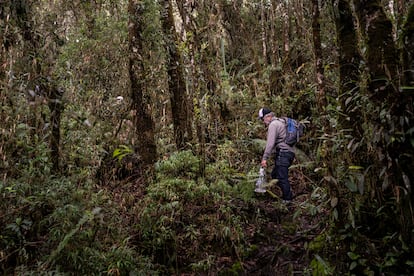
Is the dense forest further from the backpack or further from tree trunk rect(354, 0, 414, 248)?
the backpack

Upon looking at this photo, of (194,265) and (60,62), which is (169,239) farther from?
(60,62)

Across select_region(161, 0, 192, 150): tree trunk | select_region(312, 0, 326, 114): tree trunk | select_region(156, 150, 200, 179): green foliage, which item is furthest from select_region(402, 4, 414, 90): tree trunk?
select_region(161, 0, 192, 150): tree trunk

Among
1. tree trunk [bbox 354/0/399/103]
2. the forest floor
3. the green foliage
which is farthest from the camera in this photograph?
the green foliage

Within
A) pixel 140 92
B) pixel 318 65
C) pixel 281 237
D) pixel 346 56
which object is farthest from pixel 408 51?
pixel 140 92

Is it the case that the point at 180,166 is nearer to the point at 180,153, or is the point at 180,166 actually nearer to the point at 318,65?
the point at 180,153

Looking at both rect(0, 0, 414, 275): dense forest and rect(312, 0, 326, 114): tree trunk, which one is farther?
rect(312, 0, 326, 114): tree trunk

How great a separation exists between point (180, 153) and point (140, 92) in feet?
4.39

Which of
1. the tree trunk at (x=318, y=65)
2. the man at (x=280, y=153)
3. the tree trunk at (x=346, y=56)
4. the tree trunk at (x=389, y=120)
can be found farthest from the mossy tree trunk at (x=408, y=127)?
the man at (x=280, y=153)

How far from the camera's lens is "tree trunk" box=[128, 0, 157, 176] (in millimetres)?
7199

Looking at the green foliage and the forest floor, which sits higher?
the green foliage

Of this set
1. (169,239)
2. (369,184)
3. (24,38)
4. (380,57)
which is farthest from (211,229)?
(24,38)

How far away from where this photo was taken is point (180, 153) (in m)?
7.08

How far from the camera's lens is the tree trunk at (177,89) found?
7.79 m

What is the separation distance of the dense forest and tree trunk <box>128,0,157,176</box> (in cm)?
2
